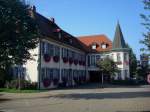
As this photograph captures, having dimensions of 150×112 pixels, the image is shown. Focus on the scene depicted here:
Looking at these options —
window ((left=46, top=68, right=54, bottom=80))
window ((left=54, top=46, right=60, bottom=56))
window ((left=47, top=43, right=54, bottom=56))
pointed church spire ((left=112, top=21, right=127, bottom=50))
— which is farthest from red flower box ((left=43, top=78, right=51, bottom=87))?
pointed church spire ((left=112, top=21, right=127, bottom=50))

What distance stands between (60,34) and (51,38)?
6.03m

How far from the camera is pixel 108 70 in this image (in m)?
48.8

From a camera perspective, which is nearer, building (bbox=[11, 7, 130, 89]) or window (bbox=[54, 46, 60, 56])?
building (bbox=[11, 7, 130, 89])

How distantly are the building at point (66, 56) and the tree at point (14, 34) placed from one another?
2732 millimetres

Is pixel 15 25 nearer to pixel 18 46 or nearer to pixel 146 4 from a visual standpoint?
pixel 18 46

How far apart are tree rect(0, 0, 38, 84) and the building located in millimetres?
2732

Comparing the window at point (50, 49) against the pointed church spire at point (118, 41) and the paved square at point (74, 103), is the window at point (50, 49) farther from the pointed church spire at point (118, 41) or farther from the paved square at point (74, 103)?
the pointed church spire at point (118, 41)

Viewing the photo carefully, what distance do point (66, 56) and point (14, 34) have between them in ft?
69.3

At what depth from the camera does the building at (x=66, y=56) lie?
121ft

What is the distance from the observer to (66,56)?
46562 millimetres

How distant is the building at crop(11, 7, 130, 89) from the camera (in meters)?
36.9

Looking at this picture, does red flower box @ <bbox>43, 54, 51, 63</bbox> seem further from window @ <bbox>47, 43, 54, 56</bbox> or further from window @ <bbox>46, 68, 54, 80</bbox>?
window @ <bbox>46, 68, 54, 80</bbox>

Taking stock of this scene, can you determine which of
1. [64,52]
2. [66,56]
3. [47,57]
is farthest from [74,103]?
[66,56]

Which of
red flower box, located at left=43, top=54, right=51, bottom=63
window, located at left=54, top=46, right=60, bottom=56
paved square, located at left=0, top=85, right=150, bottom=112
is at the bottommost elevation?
paved square, located at left=0, top=85, right=150, bottom=112
